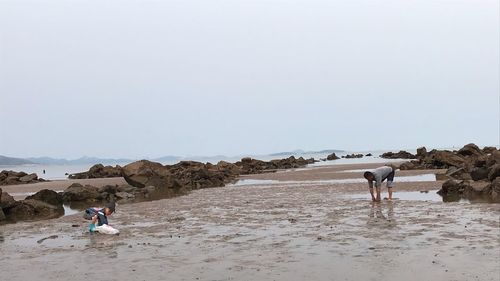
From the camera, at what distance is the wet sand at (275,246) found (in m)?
8.04

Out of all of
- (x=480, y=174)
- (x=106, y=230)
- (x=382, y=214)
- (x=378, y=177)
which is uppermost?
(x=378, y=177)

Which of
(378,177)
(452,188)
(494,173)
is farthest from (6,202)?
(494,173)

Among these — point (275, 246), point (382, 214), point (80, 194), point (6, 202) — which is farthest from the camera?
point (80, 194)

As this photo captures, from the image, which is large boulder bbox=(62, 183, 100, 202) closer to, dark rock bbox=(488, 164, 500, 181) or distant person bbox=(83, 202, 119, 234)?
distant person bbox=(83, 202, 119, 234)

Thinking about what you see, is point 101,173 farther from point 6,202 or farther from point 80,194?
point 6,202

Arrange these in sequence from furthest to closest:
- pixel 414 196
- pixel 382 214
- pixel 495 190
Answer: pixel 414 196 → pixel 495 190 → pixel 382 214

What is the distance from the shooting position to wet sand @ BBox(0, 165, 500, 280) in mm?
8039

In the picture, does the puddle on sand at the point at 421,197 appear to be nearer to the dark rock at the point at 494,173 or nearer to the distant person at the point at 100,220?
the dark rock at the point at 494,173

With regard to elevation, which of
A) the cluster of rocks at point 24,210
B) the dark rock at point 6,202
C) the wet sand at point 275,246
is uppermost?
the dark rock at point 6,202

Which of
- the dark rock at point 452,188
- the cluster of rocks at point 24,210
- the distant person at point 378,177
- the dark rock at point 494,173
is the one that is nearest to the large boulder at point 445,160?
the dark rock at point 494,173

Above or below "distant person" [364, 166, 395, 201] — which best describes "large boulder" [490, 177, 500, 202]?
below

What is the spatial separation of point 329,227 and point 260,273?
16.0ft

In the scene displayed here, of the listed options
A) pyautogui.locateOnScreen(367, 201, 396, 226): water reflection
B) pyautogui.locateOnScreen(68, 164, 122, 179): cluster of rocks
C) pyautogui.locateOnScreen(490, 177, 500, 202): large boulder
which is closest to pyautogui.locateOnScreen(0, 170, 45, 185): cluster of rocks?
pyautogui.locateOnScreen(68, 164, 122, 179): cluster of rocks

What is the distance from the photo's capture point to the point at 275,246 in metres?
10.2
